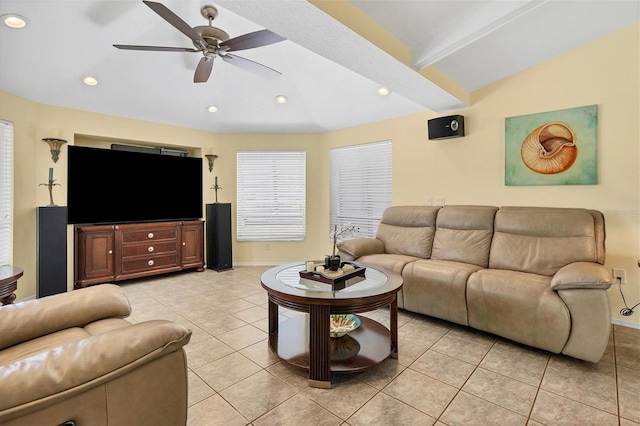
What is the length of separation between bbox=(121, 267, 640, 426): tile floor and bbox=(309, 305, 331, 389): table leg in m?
0.06

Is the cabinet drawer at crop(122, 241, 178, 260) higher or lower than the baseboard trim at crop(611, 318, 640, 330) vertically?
higher

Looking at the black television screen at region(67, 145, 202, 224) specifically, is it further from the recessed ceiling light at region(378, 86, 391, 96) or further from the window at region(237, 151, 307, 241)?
the recessed ceiling light at region(378, 86, 391, 96)

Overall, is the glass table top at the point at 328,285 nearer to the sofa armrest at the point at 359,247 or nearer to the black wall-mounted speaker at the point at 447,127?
the sofa armrest at the point at 359,247

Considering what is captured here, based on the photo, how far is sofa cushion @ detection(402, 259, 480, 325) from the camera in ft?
8.94

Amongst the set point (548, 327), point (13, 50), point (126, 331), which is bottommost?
point (548, 327)

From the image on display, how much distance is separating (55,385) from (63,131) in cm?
A: 423

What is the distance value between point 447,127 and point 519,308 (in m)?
2.23

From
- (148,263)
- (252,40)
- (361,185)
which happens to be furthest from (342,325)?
(148,263)

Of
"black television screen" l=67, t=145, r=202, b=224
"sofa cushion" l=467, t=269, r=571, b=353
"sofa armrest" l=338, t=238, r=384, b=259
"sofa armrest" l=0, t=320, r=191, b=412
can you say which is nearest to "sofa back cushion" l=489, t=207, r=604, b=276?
"sofa cushion" l=467, t=269, r=571, b=353

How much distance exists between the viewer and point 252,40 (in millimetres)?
2387

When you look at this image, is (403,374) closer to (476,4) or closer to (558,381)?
(558,381)

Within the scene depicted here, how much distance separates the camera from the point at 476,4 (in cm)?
239

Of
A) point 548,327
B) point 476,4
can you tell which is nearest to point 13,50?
point 476,4

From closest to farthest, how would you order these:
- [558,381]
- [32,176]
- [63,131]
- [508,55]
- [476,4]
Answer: [558,381] → [476,4] → [508,55] → [32,176] → [63,131]
